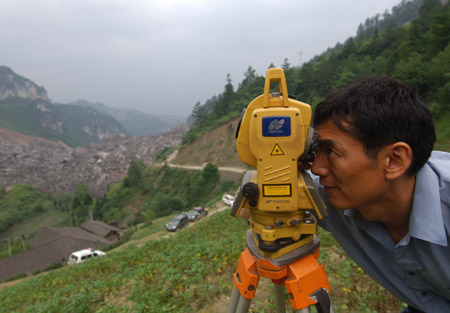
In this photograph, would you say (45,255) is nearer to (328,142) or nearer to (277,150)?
(277,150)

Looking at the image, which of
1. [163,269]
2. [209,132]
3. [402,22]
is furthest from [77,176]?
[402,22]

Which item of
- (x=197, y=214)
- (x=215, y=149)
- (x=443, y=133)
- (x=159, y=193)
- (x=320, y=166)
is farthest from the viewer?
(x=215, y=149)

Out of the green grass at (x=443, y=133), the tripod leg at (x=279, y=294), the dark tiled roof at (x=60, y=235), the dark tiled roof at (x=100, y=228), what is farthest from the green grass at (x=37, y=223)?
the tripod leg at (x=279, y=294)

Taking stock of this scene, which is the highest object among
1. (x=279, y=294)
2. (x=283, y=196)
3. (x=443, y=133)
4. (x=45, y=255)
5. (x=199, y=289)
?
(x=283, y=196)

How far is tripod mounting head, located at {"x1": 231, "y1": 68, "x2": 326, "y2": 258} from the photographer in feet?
4.83

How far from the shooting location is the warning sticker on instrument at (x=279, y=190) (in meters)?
1.50

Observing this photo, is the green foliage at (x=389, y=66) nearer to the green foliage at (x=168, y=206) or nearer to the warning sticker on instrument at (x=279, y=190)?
the warning sticker on instrument at (x=279, y=190)

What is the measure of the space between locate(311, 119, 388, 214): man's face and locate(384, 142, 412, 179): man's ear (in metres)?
0.04

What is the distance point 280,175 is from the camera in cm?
151

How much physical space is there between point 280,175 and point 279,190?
0.09 metres

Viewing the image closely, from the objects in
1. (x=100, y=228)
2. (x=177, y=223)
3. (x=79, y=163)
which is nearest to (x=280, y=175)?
(x=177, y=223)

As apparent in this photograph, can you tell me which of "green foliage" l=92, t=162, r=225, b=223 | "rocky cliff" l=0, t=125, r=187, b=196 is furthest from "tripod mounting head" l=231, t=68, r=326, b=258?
"rocky cliff" l=0, t=125, r=187, b=196

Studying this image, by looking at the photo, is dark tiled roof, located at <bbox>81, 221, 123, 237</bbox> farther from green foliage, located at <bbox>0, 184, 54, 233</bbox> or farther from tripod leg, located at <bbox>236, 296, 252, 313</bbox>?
tripod leg, located at <bbox>236, 296, 252, 313</bbox>

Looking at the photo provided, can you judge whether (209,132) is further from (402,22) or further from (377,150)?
(402,22)
